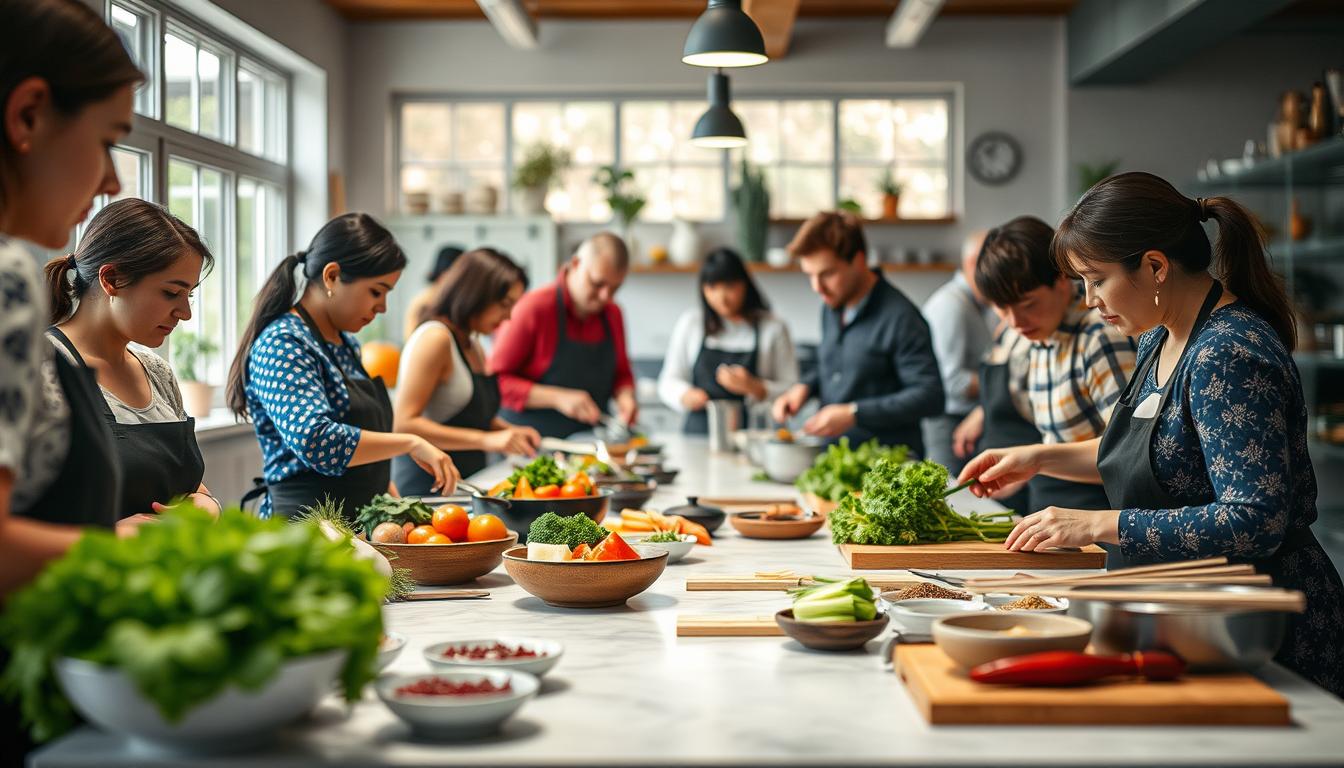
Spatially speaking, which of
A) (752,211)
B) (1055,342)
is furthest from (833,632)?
(752,211)

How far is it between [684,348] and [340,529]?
3.50 metres

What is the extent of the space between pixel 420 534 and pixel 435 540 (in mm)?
40

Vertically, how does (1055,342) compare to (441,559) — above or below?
above

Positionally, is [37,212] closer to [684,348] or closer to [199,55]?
[684,348]

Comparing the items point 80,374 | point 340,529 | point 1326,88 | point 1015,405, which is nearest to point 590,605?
point 340,529

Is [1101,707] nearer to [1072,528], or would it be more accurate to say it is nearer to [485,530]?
[1072,528]

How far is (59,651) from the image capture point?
45.1 inches

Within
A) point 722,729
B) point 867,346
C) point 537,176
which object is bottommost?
point 722,729

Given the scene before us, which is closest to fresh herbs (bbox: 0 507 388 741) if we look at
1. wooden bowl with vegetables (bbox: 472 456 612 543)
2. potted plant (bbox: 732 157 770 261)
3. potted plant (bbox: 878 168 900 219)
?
wooden bowl with vegetables (bbox: 472 456 612 543)

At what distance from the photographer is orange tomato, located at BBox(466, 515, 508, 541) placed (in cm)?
227

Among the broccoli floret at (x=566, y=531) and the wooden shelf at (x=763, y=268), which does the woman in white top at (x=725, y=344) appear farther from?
the broccoli floret at (x=566, y=531)

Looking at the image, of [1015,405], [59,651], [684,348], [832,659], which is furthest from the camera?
[684,348]

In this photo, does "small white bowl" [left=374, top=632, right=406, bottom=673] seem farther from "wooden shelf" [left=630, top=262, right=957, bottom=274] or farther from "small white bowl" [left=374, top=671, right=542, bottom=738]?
"wooden shelf" [left=630, top=262, right=957, bottom=274]

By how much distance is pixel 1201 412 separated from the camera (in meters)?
1.96
